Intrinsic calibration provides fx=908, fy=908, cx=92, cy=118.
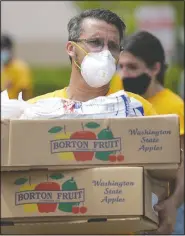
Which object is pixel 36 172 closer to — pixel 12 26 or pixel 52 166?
pixel 52 166

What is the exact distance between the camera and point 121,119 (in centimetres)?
442

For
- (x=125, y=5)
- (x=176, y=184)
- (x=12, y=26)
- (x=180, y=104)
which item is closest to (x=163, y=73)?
(x=180, y=104)

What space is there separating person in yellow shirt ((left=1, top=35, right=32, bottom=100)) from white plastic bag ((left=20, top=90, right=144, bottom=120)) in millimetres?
6027

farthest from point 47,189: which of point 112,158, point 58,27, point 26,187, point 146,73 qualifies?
point 58,27

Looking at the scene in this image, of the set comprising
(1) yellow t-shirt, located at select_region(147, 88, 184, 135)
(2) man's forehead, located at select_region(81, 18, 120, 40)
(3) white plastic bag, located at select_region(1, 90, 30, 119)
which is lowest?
(3) white plastic bag, located at select_region(1, 90, 30, 119)

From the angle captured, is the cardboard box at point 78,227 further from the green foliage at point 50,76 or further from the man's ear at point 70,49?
the green foliage at point 50,76

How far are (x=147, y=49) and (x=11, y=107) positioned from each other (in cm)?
217

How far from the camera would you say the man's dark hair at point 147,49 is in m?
6.39

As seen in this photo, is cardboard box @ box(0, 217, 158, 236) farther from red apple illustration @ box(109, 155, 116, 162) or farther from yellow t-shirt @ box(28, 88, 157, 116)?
yellow t-shirt @ box(28, 88, 157, 116)

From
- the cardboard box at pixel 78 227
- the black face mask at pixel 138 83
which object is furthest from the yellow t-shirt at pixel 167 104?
the cardboard box at pixel 78 227

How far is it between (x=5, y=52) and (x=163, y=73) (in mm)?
4704

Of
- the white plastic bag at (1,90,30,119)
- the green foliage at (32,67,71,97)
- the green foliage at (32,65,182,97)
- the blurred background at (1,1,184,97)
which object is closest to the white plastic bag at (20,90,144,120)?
the white plastic bag at (1,90,30,119)

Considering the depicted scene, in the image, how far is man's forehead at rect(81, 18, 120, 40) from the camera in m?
4.92

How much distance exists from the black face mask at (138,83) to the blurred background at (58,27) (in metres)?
5.97
